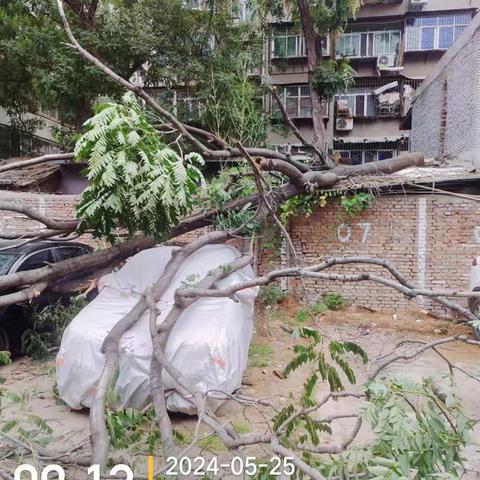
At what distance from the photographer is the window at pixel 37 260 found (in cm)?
564

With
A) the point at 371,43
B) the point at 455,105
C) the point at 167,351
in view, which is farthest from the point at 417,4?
the point at 167,351

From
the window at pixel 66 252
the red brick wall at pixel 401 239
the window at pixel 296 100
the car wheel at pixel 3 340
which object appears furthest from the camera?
the window at pixel 296 100

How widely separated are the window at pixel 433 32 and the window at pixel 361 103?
262 centimetres

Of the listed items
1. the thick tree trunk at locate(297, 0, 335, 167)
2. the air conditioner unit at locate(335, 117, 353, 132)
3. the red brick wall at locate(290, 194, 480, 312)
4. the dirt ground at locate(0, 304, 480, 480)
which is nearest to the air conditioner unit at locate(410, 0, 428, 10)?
the air conditioner unit at locate(335, 117, 353, 132)

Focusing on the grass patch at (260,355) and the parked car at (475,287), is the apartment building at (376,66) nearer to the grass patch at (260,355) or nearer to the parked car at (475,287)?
the parked car at (475,287)

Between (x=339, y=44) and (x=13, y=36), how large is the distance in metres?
13.6

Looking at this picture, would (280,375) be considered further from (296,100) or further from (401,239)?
(296,100)

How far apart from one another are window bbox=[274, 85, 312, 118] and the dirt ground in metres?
12.6

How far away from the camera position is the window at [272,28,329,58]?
17.7 meters

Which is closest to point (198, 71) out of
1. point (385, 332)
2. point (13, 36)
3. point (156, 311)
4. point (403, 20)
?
point (13, 36)

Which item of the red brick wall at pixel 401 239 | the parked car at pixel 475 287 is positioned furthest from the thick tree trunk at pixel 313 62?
the parked car at pixel 475 287

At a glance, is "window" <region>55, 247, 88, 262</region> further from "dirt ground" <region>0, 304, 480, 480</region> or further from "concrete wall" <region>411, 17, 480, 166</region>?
"concrete wall" <region>411, 17, 480, 166</region>

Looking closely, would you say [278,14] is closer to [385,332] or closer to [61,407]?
[385,332]

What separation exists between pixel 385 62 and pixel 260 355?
56.6 feet
